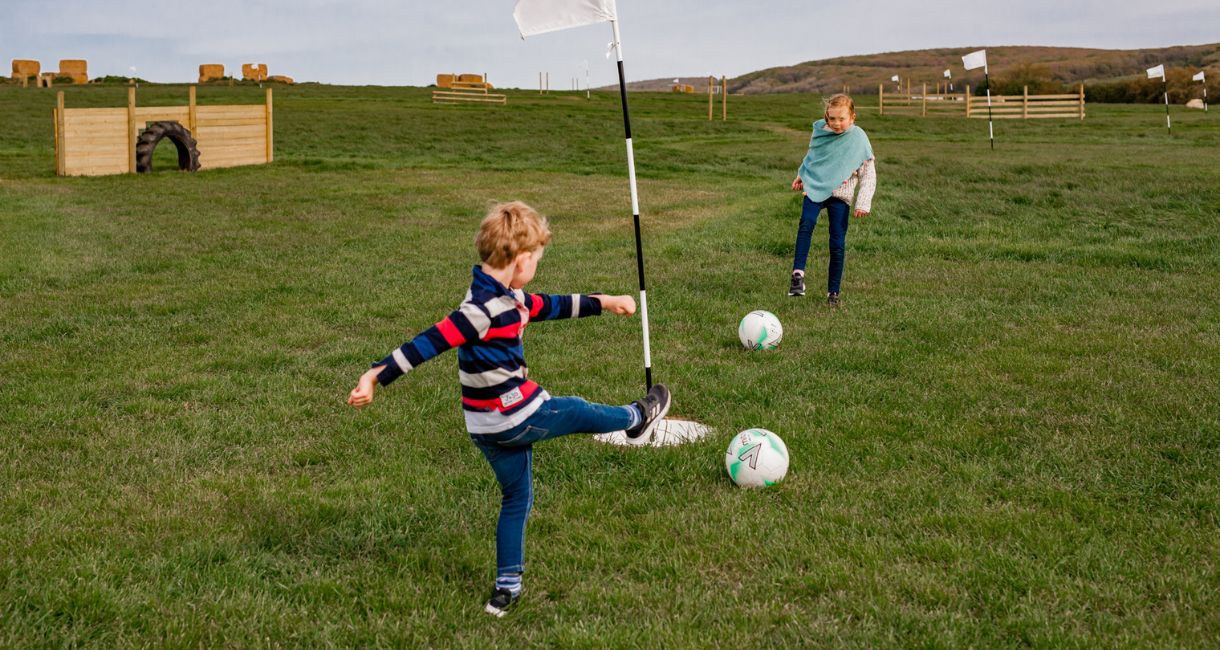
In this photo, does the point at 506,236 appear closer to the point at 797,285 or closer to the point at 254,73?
the point at 797,285

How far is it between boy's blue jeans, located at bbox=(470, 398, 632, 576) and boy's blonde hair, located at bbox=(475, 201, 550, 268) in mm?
643

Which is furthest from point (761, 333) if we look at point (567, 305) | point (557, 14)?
point (567, 305)

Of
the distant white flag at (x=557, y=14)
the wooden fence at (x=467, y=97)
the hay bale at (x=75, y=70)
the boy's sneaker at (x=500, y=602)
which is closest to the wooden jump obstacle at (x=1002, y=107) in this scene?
the wooden fence at (x=467, y=97)

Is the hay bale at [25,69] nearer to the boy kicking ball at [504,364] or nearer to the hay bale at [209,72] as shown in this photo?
the hay bale at [209,72]

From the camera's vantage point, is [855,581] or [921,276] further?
[921,276]

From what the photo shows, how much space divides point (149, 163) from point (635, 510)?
71.8 feet

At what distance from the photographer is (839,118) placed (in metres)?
10.4

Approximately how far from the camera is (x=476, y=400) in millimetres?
4180

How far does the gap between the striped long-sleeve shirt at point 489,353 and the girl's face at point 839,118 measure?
6915 millimetres

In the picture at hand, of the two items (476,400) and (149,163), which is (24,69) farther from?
(476,400)

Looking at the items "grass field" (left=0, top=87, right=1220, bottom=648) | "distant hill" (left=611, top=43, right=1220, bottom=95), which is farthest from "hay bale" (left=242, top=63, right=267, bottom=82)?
"grass field" (left=0, top=87, right=1220, bottom=648)

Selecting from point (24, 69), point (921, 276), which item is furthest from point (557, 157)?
point (24, 69)

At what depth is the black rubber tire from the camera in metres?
23.7

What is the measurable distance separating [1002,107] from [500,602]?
5411 cm
